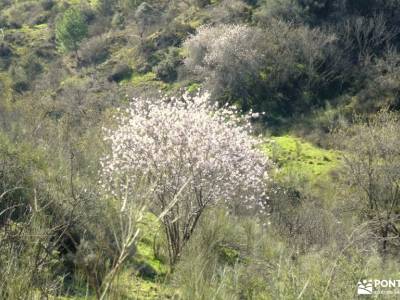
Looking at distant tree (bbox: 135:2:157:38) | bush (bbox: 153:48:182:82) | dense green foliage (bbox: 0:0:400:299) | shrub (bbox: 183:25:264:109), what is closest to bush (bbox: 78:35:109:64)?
dense green foliage (bbox: 0:0:400:299)

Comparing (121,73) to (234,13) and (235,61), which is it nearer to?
(234,13)

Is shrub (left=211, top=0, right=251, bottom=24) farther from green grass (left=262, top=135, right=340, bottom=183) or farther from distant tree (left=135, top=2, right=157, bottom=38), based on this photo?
green grass (left=262, top=135, right=340, bottom=183)

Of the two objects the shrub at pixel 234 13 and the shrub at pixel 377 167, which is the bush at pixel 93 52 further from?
the shrub at pixel 377 167

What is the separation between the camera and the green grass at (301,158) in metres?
22.0

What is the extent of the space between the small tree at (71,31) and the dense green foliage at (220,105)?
15 cm

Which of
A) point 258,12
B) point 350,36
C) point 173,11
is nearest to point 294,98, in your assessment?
point 350,36

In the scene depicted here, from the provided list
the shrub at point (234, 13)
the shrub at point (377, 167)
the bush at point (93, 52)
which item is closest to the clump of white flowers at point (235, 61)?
the shrub at point (234, 13)

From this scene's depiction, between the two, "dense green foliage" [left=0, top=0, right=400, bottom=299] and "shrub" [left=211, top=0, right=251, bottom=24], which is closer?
"dense green foliage" [left=0, top=0, right=400, bottom=299]

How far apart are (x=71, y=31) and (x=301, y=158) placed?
33.0 metres

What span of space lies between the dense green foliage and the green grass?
0.43 ft

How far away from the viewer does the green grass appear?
22.0 meters

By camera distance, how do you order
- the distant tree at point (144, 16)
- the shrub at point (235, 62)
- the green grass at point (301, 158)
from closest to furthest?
the green grass at point (301, 158)
the shrub at point (235, 62)
the distant tree at point (144, 16)

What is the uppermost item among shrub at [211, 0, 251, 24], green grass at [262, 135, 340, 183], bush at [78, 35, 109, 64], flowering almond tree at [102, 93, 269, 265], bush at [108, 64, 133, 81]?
flowering almond tree at [102, 93, 269, 265]

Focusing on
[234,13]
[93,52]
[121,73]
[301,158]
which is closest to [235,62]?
[234,13]
